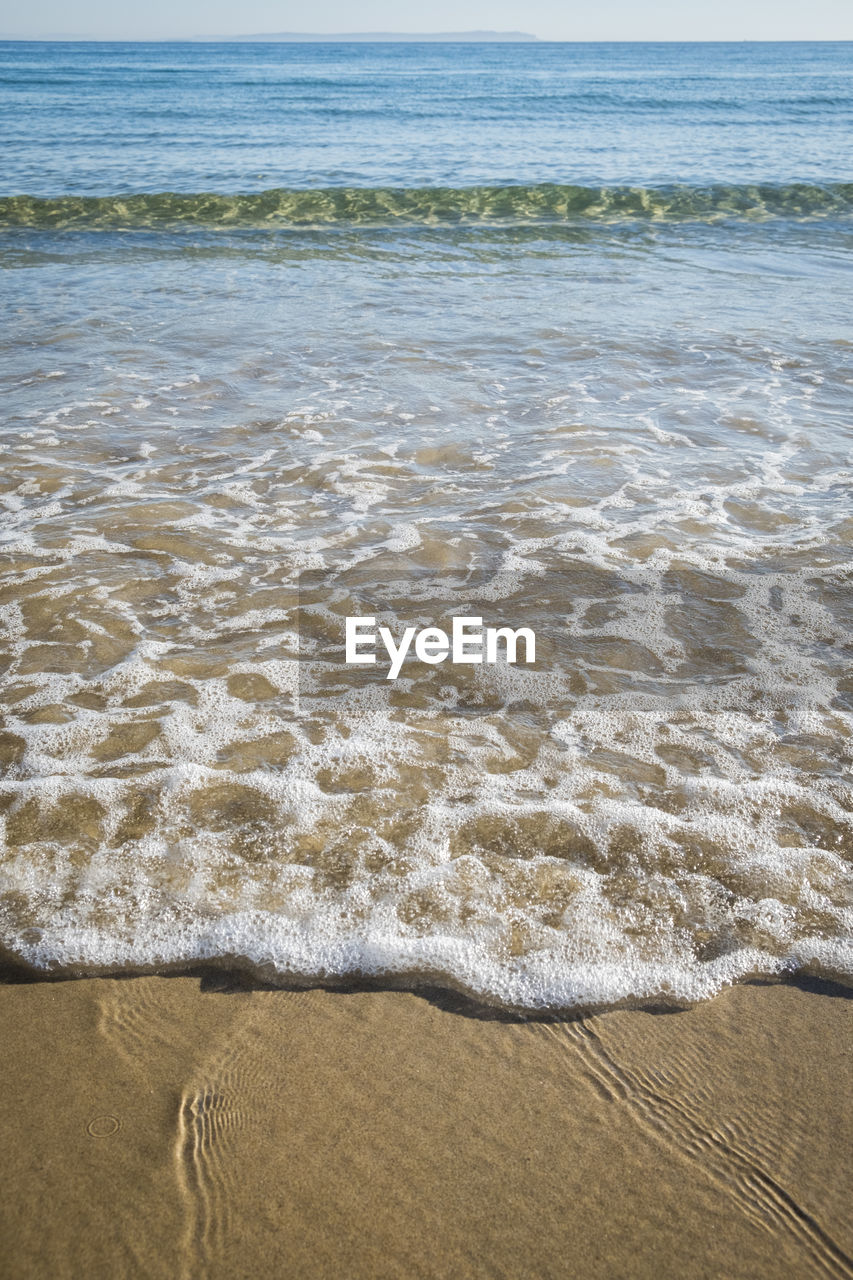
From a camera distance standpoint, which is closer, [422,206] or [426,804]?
[426,804]

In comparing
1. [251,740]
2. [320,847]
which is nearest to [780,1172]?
[320,847]

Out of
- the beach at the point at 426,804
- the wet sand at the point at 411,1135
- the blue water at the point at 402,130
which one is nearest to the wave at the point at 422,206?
the blue water at the point at 402,130

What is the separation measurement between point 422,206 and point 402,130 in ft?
34.9

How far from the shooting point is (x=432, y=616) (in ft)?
12.9

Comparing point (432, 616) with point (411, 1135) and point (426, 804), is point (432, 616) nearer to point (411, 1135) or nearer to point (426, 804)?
point (426, 804)

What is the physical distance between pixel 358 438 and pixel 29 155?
16.8 m

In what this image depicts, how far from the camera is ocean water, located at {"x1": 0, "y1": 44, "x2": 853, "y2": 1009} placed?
8.02ft

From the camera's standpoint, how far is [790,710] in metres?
3.30

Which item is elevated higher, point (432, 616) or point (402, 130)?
point (402, 130)

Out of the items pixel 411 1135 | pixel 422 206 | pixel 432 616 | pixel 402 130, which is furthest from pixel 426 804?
pixel 402 130

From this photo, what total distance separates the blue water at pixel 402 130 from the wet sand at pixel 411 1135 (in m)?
15.6

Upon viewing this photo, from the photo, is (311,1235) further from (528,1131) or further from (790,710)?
(790,710)

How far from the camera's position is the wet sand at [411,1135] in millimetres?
1696

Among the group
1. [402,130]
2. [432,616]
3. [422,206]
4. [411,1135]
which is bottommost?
[411,1135]
